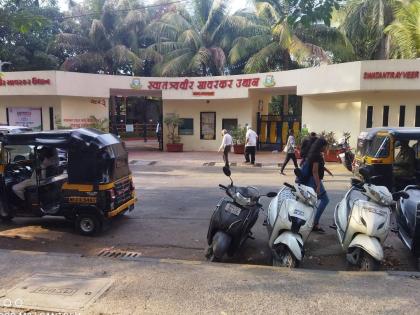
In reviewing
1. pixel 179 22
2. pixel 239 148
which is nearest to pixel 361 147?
pixel 239 148

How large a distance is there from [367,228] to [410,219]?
0.91 m

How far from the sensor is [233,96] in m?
21.3

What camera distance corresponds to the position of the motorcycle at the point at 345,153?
13719 millimetres

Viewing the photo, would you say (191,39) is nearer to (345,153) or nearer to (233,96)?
(233,96)

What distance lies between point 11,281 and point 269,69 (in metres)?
23.3

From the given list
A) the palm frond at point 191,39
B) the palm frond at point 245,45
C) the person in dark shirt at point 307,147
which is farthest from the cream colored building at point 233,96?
the person in dark shirt at point 307,147

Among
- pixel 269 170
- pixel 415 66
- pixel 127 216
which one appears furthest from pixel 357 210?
pixel 415 66

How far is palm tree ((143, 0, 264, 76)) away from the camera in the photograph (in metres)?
25.9

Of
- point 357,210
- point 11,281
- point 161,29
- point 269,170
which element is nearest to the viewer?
point 11,281

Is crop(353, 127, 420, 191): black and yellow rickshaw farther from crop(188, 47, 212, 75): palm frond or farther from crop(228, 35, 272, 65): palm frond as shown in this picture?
crop(188, 47, 212, 75): palm frond

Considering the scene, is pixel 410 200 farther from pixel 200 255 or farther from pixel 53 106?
pixel 53 106

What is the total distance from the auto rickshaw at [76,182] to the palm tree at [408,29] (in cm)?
1508

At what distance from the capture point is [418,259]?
17.8ft

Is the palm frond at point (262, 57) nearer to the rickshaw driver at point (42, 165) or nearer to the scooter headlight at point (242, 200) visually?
the rickshaw driver at point (42, 165)
